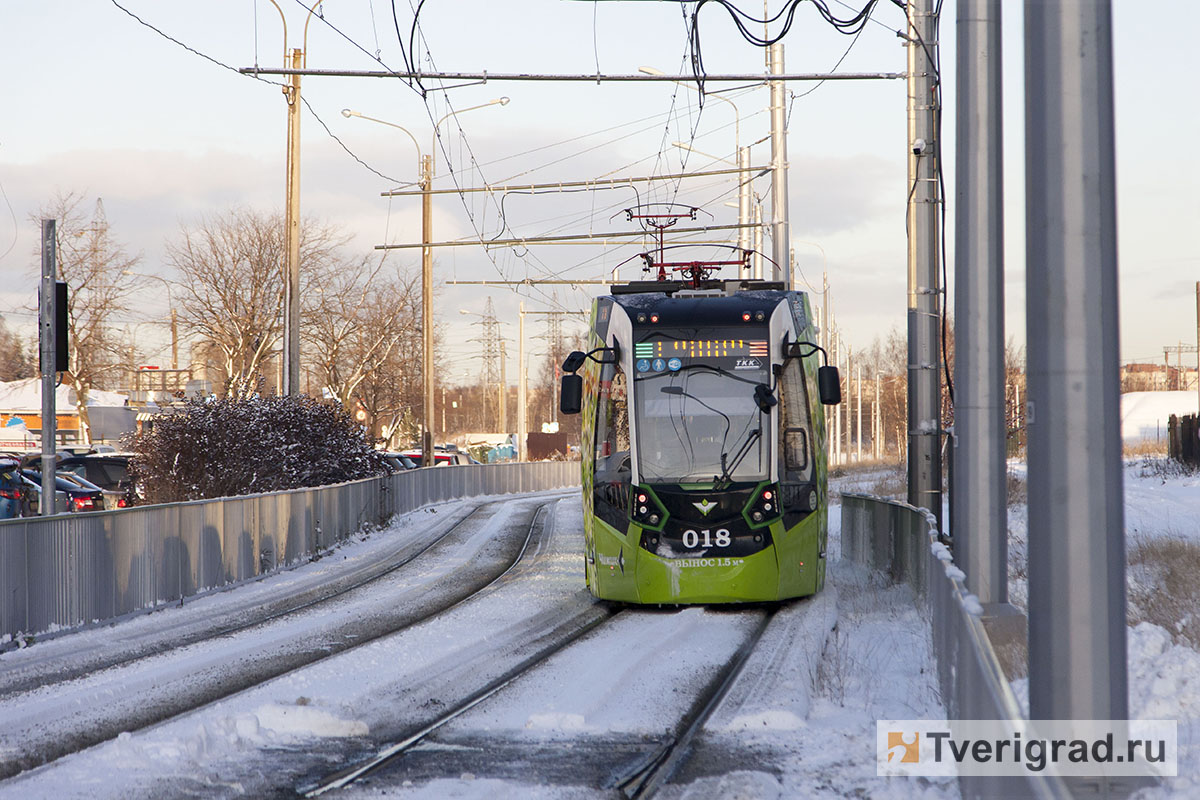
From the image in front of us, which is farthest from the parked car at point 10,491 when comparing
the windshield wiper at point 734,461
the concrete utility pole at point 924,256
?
the concrete utility pole at point 924,256

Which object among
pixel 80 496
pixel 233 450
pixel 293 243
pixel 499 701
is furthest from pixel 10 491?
pixel 499 701

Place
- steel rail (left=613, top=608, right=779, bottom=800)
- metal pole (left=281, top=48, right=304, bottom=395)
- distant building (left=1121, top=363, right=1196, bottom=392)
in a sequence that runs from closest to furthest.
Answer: steel rail (left=613, top=608, right=779, bottom=800)
metal pole (left=281, top=48, right=304, bottom=395)
distant building (left=1121, top=363, right=1196, bottom=392)

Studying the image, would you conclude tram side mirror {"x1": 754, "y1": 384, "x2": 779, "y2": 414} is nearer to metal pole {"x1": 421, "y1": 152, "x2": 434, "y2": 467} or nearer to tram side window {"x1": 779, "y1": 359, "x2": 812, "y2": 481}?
tram side window {"x1": 779, "y1": 359, "x2": 812, "y2": 481}

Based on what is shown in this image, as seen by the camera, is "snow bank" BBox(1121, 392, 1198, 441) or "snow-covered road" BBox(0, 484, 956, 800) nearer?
"snow-covered road" BBox(0, 484, 956, 800)

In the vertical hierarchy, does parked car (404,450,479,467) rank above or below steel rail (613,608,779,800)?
above

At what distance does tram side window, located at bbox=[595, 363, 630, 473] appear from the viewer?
44.1 ft

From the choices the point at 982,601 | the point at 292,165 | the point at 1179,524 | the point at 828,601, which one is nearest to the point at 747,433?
the point at 828,601

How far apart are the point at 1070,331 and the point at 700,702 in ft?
14.4

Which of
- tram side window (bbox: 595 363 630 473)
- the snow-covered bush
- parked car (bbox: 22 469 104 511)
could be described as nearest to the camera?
tram side window (bbox: 595 363 630 473)

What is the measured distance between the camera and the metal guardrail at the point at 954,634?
170 inches

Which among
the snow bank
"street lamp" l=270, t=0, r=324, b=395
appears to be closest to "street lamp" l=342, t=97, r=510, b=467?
"street lamp" l=270, t=0, r=324, b=395

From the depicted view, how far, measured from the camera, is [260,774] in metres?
6.63

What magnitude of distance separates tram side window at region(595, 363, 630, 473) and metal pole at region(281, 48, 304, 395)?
43.2ft

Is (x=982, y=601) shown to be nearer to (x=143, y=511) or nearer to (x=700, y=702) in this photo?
(x=700, y=702)
